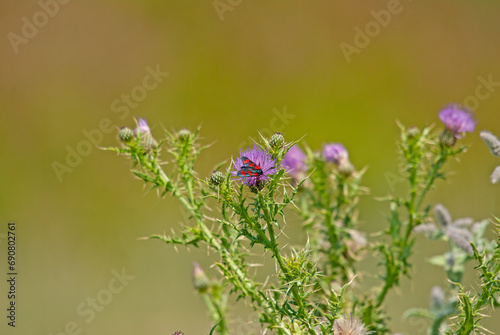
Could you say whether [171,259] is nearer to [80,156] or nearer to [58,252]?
[58,252]

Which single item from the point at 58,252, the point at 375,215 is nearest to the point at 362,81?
the point at 375,215

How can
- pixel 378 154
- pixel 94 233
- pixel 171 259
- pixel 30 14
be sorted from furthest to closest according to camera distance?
pixel 30 14 < pixel 378 154 < pixel 94 233 < pixel 171 259

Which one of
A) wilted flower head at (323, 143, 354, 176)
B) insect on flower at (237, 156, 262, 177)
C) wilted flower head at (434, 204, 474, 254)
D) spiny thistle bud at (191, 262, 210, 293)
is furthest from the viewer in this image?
wilted flower head at (323, 143, 354, 176)

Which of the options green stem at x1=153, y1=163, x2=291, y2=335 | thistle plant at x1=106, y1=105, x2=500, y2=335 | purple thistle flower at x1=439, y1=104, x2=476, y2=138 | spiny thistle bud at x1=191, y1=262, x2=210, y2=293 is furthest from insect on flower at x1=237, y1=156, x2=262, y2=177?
purple thistle flower at x1=439, y1=104, x2=476, y2=138

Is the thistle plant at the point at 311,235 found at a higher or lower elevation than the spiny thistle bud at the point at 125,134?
lower

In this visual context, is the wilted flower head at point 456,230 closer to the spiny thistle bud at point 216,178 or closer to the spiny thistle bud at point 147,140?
the spiny thistle bud at point 216,178

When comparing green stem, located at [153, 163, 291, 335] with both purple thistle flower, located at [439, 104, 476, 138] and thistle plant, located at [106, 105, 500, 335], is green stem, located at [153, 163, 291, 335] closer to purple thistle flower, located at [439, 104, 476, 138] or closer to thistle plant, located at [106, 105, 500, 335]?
thistle plant, located at [106, 105, 500, 335]

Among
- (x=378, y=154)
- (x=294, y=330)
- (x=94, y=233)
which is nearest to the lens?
(x=294, y=330)

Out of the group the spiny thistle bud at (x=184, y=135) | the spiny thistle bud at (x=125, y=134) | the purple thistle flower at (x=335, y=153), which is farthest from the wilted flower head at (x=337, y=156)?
the spiny thistle bud at (x=125, y=134)
